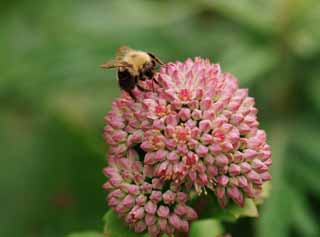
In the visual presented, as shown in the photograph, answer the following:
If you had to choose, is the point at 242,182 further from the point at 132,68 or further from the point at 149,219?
the point at 132,68

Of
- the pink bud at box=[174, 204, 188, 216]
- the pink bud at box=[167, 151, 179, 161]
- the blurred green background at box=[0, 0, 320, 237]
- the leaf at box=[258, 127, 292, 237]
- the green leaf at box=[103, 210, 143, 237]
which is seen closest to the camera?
the pink bud at box=[167, 151, 179, 161]

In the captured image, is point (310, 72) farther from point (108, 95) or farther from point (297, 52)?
point (108, 95)

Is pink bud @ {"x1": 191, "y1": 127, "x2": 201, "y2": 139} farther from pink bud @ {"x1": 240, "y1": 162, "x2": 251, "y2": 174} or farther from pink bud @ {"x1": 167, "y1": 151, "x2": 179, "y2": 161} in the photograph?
pink bud @ {"x1": 240, "y1": 162, "x2": 251, "y2": 174}

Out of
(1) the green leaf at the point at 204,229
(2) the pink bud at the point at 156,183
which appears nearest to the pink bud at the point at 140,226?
(2) the pink bud at the point at 156,183

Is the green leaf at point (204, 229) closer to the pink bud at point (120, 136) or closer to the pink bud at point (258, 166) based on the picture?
the pink bud at point (258, 166)

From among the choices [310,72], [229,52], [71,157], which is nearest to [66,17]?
[71,157]

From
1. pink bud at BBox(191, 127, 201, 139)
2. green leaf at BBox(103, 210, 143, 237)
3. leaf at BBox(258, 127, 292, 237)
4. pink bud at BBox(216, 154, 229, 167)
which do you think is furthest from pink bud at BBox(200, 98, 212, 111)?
leaf at BBox(258, 127, 292, 237)

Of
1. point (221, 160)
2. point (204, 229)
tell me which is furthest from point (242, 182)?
point (204, 229)
